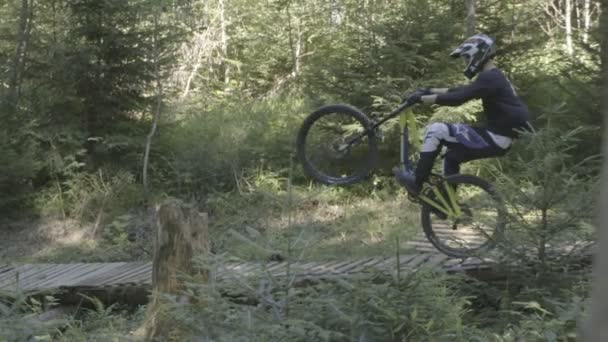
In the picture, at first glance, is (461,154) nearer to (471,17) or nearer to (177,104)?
(471,17)

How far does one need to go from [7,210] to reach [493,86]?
7.97 metres

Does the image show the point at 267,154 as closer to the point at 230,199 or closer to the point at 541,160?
the point at 230,199

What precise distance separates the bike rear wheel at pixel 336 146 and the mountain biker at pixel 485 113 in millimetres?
725

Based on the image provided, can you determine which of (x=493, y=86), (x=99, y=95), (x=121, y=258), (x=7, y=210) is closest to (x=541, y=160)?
(x=493, y=86)

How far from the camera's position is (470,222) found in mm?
4473

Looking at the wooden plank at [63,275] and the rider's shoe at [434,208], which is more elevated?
the rider's shoe at [434,208]

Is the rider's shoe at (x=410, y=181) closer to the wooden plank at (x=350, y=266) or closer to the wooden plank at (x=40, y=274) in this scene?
the wooden plank at (x=350, y=266)

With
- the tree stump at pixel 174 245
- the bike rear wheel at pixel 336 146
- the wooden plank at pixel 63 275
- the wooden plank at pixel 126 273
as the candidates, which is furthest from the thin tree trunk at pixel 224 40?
the tree stump at pixel 174 245

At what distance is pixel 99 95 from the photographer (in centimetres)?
1045

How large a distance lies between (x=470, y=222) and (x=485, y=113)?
1.27m

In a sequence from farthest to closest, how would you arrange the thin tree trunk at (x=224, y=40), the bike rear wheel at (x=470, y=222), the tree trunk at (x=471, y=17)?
the thin tree trunk at (x=224, y=40) → the tree trunk at (x=471, y=17) → the bike rear wheel at (x=470, y=222)

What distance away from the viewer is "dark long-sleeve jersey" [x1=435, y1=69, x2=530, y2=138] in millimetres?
5145

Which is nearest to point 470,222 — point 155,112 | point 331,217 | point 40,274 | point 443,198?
point 443,198

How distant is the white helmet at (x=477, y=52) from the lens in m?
5.24
